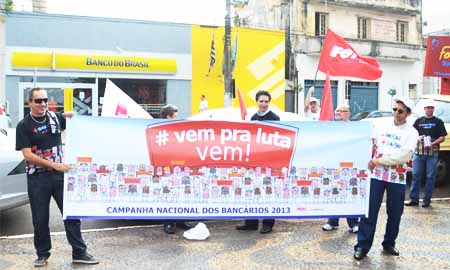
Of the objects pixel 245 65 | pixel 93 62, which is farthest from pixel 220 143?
pixel 245 65

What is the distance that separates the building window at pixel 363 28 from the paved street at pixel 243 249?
2764 cm

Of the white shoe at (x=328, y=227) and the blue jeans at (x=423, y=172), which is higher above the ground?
the blue jeans at (x=423, y=172)

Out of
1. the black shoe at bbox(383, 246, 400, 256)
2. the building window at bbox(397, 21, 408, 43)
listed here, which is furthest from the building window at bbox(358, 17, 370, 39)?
the black shoe at bbox(383, 246, 400, 256)

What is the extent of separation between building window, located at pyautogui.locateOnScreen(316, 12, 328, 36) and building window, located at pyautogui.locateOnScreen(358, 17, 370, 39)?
2723mm

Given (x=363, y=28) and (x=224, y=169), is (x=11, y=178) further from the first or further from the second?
(x=363, y=28)

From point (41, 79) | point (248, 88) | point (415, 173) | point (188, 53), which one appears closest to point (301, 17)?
point (248, 88)

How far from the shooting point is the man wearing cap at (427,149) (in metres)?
8.58

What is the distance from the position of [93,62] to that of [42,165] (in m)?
18.5

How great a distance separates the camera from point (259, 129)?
6141 millimetres

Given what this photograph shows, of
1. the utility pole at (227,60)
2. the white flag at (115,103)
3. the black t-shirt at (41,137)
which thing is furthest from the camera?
the utility pole at (227,60)

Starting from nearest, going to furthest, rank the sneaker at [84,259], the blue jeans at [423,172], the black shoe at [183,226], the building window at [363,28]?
the sneaker at [84,259], the black shoe at [183,226], the blue jeans at [423,172], the building window at [363,28]

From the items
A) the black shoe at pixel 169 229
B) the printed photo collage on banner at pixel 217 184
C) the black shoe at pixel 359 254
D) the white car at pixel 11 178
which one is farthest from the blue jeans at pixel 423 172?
the white car at pixel 11 178

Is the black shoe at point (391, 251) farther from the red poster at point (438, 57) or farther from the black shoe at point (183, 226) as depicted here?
the red poster at point (438, 57)

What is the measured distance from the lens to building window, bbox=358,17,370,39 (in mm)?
33062
